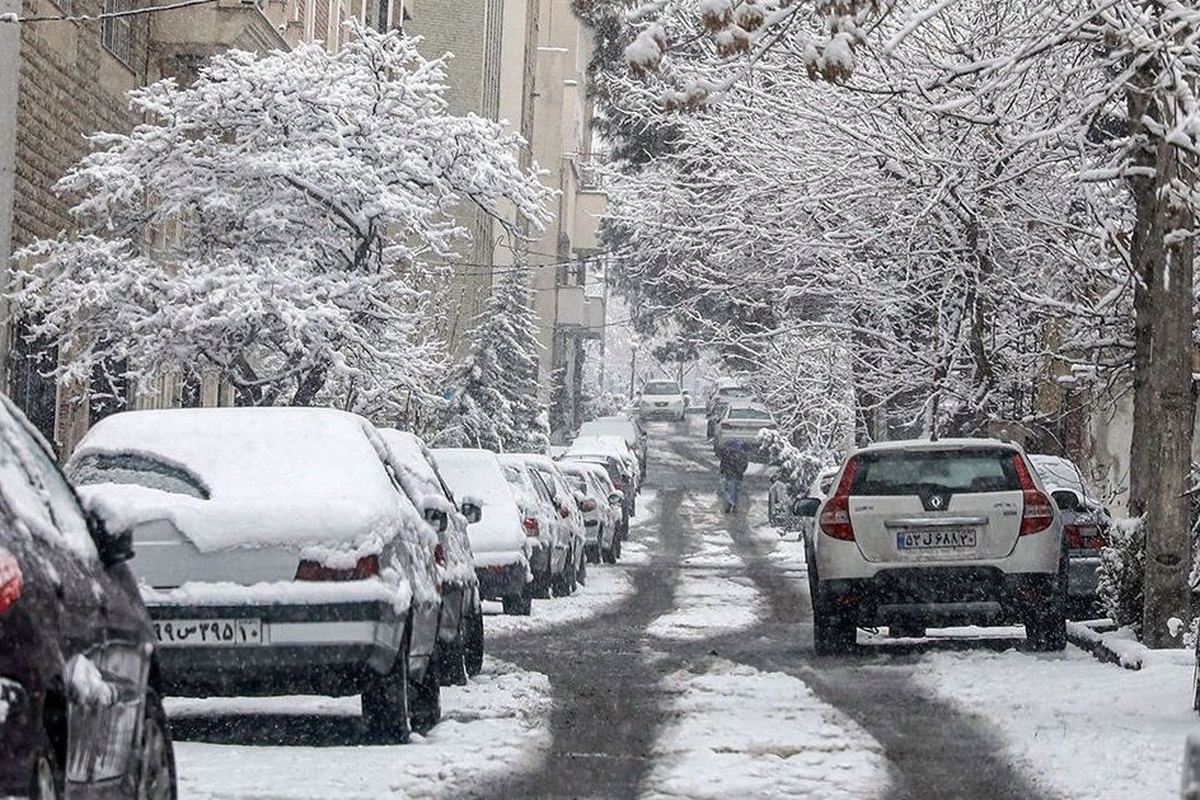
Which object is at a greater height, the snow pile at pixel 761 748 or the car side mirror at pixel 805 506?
the car side mirror at pixel 805 506

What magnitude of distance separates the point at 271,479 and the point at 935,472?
8154mm

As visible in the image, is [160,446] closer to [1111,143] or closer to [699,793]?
[699,793]

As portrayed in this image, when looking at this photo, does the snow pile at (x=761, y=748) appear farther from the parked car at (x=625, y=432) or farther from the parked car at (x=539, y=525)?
the parked car at (x=625, y=432)

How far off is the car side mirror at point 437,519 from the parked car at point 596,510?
2387 cm

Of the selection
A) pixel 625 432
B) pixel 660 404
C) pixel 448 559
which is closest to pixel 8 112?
pixel 448 559

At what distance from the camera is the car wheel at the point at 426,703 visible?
1249 cm

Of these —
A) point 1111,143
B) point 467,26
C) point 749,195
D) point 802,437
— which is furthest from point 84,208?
point 467,26

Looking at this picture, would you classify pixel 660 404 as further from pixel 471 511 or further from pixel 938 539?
pixel 471 511

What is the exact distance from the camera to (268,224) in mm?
30562

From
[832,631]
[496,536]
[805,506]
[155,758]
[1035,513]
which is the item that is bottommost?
[832,631]

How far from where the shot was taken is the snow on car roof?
36.7 feet

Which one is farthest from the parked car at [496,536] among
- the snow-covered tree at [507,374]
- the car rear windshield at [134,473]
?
the snow-covered tree at [507,374]

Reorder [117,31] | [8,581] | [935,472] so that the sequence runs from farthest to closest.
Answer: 1. [117,31]
2. [935,472]
3. [8,581]

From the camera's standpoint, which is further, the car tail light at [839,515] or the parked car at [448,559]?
the car tail light at [839,515]
